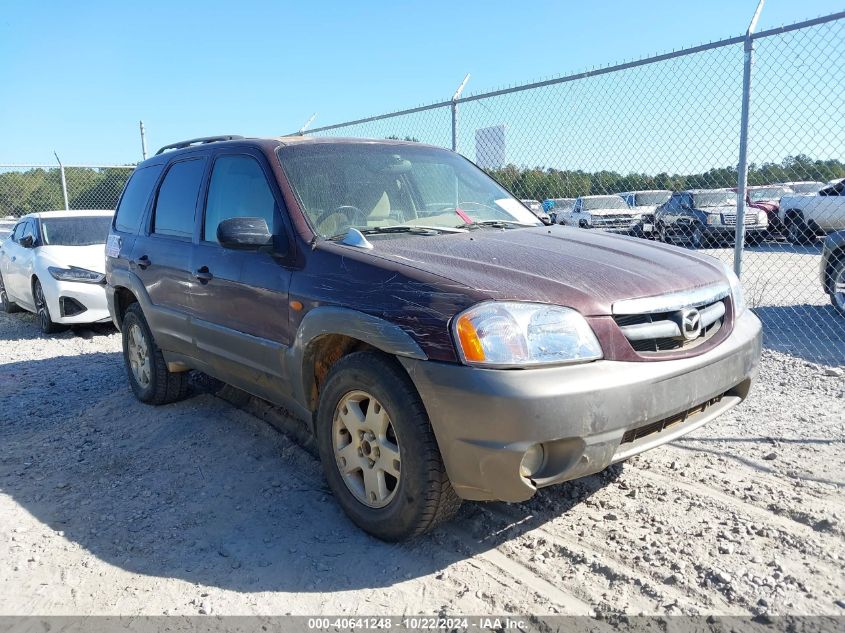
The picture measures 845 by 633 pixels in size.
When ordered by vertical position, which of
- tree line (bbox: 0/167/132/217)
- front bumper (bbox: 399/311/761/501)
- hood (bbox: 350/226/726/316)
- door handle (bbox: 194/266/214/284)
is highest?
tree line (bbox: 0/167/132/217)

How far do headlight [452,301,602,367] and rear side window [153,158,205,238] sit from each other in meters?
2.46

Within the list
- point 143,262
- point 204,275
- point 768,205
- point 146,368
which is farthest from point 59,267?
point 768,205

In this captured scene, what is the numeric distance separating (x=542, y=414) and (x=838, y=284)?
21.6 feet

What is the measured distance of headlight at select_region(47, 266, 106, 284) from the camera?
26.2ft

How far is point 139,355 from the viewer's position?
523 cm

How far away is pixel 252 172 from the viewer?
12.4ft

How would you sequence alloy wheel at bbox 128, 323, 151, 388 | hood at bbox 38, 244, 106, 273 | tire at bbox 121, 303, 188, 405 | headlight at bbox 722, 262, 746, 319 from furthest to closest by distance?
hood at bbox 38, 244, 106, 273 < alloy wheel at bbox 128, 323, 151, 388 < tire at bbox 121, 303, 188, 405 < headlight at bbox 722, 262, 746, 319

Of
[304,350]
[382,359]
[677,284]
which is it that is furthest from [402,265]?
[677,284]

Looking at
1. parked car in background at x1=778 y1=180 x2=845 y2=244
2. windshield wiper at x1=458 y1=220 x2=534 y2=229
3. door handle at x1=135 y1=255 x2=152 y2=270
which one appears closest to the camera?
windshield wiper at x1=458 y1=220 x2=534 y2=229

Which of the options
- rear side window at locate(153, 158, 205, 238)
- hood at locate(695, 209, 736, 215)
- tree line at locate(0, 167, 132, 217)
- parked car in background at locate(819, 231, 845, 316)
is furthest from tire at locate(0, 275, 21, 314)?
parked car in background at locate(819, 231, 845, 316)

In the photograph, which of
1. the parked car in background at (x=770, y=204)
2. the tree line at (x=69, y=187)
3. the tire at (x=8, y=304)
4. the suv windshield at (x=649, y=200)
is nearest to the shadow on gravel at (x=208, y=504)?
the tire at (x=8, y=304)

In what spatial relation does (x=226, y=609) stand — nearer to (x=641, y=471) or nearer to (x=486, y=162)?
(x=641, y=471)

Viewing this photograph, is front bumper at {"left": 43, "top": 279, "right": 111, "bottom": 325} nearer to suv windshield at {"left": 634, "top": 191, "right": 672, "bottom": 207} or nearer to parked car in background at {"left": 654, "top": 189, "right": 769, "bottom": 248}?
suv windshield at {"left": 634, "top": 191, "right": 672, "bottom": 207}

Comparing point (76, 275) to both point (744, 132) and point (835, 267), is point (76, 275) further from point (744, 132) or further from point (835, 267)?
point (835, 267)
